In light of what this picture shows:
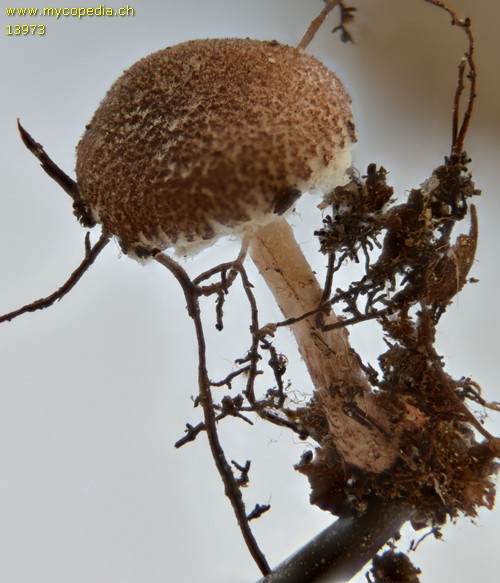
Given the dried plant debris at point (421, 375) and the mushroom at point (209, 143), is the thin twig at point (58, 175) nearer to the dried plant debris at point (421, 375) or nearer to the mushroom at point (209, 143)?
the mushroom at point (209, 143)

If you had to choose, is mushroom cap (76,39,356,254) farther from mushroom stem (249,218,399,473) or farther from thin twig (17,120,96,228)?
mushroom stem (249,218,399,473)

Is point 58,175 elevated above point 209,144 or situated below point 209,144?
above

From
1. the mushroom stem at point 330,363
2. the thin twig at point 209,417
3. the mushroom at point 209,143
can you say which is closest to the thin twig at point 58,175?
the mushroom at point 209,143

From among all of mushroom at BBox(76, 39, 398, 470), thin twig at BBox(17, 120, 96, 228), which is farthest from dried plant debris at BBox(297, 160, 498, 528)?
thin twig at BBox(17, 120, 96, 228)

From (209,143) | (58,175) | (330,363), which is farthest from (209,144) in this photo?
(330,363)

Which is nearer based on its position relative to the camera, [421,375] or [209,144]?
[209,144]

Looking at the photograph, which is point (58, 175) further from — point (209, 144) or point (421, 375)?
point (421, 375)

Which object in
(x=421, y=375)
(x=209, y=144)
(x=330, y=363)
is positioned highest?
(x=209, y=144)
